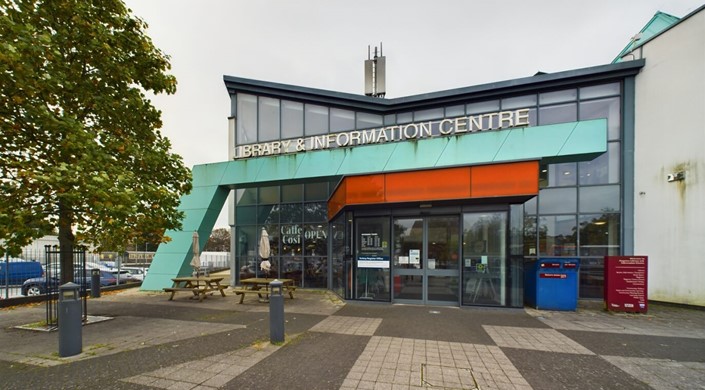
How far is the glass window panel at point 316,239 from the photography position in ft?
44.4

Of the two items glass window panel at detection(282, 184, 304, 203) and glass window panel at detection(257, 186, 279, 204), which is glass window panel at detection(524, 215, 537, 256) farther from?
glass window panel at detection(257, 186, 279, 204)

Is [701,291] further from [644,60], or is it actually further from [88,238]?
[88,238]

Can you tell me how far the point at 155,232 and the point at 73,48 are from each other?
4860 millimetres

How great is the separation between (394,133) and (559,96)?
260 inches

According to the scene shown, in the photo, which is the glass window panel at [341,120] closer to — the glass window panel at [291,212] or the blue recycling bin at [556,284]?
the glass window panel at [291,212]

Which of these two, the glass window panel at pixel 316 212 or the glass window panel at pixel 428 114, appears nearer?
the glass window panel at pixel 428 114

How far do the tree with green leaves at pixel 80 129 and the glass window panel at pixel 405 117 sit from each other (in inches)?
356

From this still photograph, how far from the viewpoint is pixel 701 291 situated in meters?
9.09

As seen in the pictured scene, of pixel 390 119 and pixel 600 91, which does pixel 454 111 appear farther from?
pixel 600 91

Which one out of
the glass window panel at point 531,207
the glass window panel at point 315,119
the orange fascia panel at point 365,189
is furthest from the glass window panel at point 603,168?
the glass window panel at point 315,119

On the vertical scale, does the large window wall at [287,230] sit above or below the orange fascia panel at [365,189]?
below

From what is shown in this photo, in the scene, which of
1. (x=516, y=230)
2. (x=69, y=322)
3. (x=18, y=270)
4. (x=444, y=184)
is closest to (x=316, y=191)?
(x=444, y=184)

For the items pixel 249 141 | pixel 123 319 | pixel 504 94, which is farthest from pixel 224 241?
pixel 504 94

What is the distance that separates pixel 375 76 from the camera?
1712 cm
